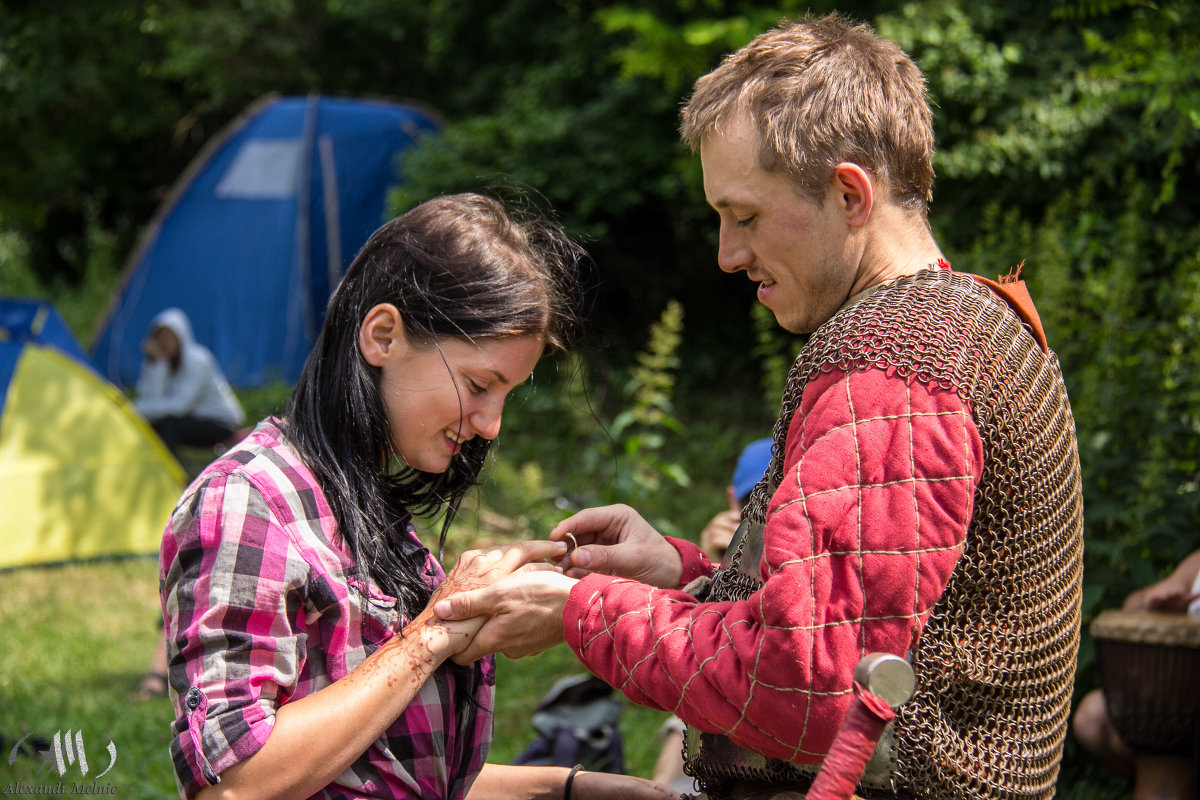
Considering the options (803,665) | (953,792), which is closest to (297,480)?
(803,665)

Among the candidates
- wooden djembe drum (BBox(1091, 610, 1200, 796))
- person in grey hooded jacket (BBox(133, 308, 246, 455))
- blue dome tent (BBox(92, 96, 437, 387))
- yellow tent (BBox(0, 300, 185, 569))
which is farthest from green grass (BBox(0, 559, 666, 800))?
blue dome tent (BBox(92, 96, 437, 387))

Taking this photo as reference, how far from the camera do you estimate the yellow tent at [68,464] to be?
6328 mm

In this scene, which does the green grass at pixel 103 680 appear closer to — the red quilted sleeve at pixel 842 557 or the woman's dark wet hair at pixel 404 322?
the woman's dark wet hair at pixel 404 322

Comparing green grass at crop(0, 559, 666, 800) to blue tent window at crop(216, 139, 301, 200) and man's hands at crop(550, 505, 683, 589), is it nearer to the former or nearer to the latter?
man's hands at crop(550, 505, 683, 589)

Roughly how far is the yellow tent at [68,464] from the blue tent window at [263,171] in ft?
12.5

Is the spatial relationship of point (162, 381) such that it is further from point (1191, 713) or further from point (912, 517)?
point (912, 517)

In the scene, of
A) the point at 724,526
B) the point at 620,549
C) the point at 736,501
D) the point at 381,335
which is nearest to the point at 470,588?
the point at 620,549

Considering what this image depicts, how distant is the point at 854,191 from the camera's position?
1467 millimetres

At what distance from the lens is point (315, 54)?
1398 centimetres

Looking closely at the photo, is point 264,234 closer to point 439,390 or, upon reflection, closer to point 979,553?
point 439,390

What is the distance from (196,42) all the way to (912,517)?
13792mm

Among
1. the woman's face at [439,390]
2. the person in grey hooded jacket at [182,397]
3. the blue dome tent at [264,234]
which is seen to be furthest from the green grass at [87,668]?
the blue dome tent at [264,234]

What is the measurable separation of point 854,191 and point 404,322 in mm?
811

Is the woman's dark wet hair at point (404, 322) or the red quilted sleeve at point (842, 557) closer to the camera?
the red quilted sleeve at point (842, 557)
